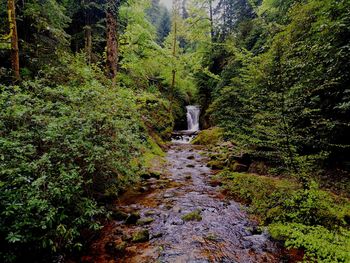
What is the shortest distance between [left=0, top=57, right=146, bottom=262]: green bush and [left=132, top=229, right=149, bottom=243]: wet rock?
86 centimetres

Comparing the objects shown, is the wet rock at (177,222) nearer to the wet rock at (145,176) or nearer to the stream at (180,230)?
the stream at (180,230)

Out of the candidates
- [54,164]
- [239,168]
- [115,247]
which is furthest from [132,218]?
[239,168]

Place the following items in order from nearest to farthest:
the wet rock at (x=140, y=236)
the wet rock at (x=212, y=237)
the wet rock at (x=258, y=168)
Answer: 1. the wet rock at (x=140, y=236)
2. the wet rock at (x=212, y=237)
3. the wet rock at (x=258, y=168)

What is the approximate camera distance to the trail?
3814 millimetres

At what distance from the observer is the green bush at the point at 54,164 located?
2.86 m

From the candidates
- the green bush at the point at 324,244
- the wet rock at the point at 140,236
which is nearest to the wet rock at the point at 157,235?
the wet rock at the point at 140,236

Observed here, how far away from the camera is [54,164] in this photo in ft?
11.6

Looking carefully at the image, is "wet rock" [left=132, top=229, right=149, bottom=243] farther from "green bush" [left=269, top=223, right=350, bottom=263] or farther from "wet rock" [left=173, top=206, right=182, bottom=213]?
"green bush" [left=269, top=223, right=350, bottom=263]

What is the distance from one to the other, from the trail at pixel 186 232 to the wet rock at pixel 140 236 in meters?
0.07

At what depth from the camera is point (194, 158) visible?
1120 centimetres

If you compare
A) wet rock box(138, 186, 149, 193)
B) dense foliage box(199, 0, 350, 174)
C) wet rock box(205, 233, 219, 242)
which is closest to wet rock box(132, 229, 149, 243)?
wet rock box(205, 233, 219, 242)

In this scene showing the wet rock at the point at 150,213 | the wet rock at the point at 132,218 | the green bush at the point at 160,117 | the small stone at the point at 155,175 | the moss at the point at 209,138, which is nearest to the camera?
the wet rock at the point at 132,218

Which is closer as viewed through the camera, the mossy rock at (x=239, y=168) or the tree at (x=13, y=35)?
the tree at (x=13, y=35)

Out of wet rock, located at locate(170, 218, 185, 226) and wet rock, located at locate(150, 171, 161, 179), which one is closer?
wet rock, located at locate(170, 218, 185, 226)
